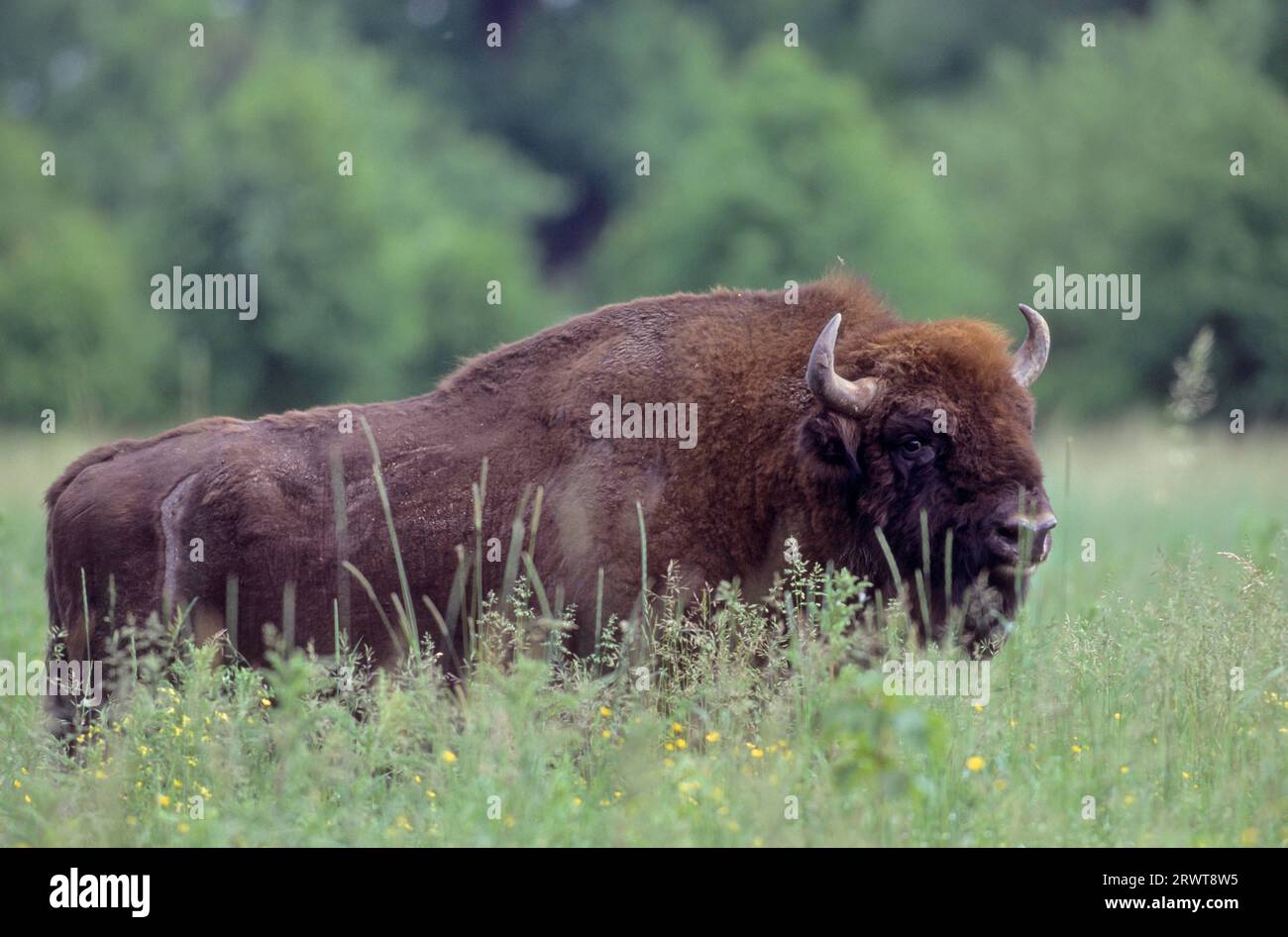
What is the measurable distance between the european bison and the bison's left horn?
188 mm

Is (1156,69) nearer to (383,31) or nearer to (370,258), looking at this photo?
(370,258)

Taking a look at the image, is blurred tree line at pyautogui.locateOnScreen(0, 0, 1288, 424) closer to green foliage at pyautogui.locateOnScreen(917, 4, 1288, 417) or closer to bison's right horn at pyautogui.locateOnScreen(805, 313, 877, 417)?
green foliage at pyautogui.locateOnScreen(917, 4, 1288, 417)

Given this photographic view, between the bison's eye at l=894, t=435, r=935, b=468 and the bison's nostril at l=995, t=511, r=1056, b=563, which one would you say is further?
the bison's eye at l=894, t=435, r=935, b=468

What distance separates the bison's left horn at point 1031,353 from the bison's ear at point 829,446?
99cm

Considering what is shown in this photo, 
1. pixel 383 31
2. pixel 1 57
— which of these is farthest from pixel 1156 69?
pixel 1 57

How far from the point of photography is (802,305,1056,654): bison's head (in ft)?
22.1

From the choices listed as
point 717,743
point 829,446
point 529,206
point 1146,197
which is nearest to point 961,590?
point 829,446

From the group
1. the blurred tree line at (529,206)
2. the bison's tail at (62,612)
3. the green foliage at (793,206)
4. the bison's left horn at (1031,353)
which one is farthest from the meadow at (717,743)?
the green foliage at (793,206)

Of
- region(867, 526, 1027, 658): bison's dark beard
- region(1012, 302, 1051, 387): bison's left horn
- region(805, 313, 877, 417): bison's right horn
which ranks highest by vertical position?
region(1012, 302, 1051, 387): bison's left horn

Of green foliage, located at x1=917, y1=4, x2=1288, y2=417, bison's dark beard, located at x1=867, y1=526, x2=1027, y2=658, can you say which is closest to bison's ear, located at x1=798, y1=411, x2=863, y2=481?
bison's dark beard, located at x1=867, y1=526, x2=1027, y2=658

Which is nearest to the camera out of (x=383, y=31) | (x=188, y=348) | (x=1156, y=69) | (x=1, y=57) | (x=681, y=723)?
(x=681, y=723)

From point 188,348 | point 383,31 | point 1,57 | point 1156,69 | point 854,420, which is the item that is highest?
point 383,31
